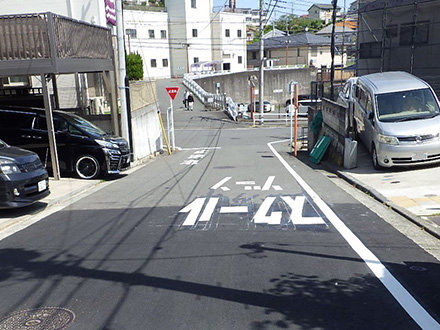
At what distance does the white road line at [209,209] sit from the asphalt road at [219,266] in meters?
0.04

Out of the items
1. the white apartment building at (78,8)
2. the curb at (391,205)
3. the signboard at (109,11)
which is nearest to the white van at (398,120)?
the curb at (391,205)

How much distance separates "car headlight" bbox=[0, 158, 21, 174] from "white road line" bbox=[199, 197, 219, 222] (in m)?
3.82

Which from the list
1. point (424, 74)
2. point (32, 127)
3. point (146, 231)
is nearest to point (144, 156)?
point (32, 127)

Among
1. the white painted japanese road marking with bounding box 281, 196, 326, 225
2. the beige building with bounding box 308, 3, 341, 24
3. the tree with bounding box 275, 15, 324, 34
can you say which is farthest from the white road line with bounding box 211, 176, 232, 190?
the beige building with bounding box 308, 3, 341, 24

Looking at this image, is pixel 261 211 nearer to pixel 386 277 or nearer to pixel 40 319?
pixel 386 277

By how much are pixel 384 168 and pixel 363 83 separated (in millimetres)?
3672

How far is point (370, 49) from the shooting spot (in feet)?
91.1

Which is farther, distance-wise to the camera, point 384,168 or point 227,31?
point 227,31

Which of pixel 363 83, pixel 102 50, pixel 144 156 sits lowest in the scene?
pixel 144 156

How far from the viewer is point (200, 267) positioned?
5.95 metres

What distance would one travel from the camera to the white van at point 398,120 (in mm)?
12039

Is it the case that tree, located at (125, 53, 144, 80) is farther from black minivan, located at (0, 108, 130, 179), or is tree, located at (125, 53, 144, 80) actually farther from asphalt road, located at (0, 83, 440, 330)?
asphalt road, located at (0, 83, 440, 330)

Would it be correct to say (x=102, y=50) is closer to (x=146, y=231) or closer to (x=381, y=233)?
(x=146, y=231)

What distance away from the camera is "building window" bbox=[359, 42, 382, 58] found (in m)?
27.4
